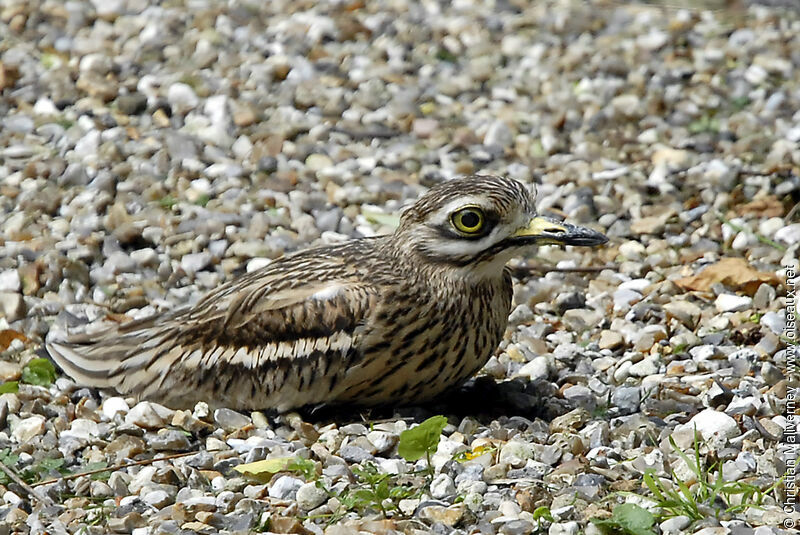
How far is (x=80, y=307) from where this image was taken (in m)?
6.64

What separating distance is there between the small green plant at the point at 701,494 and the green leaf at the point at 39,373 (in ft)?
9.07

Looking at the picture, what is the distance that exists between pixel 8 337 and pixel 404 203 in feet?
7.54

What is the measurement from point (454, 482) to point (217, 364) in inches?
53.5

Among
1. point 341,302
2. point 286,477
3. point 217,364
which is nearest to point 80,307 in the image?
point 217,364

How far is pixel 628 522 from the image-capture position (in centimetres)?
445

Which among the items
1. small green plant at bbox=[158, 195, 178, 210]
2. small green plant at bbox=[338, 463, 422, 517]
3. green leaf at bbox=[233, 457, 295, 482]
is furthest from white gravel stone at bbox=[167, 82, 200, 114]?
small green plant at bbox=[338, 463, 422, 517]

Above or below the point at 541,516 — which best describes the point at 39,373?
below

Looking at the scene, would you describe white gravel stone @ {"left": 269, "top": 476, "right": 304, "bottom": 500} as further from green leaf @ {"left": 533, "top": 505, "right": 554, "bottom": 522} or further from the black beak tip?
the black beak tip

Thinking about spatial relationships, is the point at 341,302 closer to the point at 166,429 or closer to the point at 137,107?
the point at 166,429

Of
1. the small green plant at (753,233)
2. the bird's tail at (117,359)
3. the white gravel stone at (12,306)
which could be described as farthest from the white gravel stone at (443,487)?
the small green plant at (753,233)

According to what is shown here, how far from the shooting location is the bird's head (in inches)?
215

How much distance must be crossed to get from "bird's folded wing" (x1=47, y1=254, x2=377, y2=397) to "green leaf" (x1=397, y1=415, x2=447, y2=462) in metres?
0.68

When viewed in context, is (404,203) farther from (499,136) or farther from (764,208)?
(764,208)

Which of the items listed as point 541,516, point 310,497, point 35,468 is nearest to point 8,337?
point 35,468
